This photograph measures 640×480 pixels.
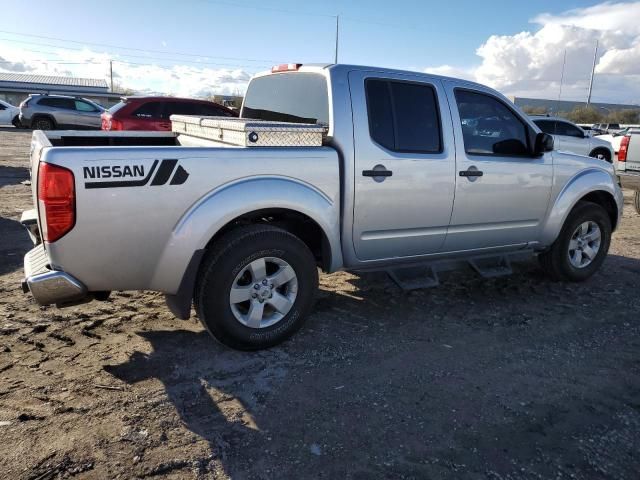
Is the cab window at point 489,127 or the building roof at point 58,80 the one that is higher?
the building roof at point 58,80

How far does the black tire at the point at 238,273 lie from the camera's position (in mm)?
3301

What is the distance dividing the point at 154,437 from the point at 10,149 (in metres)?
16.8

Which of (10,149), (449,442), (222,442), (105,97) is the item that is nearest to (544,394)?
(449,442)

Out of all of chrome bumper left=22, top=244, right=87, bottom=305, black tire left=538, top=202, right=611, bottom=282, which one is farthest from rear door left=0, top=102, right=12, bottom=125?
black tire left=538, top=202, right=611, bottom=282

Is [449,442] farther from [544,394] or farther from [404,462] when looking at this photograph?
[544,394]

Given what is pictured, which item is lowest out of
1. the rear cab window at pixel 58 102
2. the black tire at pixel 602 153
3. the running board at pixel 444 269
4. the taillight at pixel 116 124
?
the running board at pixel 444 269

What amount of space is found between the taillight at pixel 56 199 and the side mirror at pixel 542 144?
3.85 metres

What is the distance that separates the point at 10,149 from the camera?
53.2 ft

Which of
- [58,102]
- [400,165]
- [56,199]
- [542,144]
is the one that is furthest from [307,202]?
[58,102]

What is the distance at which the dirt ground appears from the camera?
2.51m

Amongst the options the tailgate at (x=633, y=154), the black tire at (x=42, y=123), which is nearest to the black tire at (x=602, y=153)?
the tailgate at (x=633, y=154)

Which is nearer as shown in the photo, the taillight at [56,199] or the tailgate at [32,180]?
the taillight at [56,199]

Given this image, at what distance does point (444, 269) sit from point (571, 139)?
11.7m

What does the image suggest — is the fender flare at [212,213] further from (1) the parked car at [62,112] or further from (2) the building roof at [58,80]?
(2) the building roof at [58,80]
